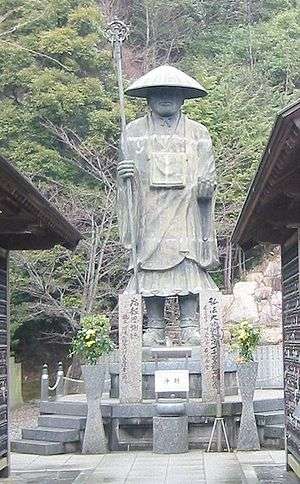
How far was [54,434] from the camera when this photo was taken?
13.3 m

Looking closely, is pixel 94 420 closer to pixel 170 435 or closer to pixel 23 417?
pixel 170 435

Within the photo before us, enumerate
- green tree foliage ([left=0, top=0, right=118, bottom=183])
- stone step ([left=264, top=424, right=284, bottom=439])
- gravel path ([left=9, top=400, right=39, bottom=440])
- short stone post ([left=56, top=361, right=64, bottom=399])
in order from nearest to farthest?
1. stone step ([left=264, top=424, right=284, bottom=439])
2. short stone post ([left=56, top=361, right=64, bottom=399])
3. gravel path ([left=9, top=400, right=39, bottom=440])
4. green tree foliage ([left=0, top=0, right=118, bottom=183])

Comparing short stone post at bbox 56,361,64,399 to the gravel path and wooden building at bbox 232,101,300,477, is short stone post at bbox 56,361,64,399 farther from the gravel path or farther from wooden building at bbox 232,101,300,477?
wooden building at bbox 232,101,300,477

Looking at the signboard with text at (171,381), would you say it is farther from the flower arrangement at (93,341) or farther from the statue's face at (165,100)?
the statue's face at (165,100)

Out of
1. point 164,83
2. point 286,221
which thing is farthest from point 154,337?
point 286,221

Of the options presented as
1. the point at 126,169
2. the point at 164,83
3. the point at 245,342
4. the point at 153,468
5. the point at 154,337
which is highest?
the point at 164,83

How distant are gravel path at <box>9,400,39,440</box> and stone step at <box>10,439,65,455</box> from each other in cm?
322

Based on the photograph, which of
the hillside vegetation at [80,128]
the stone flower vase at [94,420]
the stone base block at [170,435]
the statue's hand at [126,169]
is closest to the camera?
the stone base block at [170,435]

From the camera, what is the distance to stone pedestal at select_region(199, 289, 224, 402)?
1381 cm

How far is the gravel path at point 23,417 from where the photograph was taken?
58.7 feet

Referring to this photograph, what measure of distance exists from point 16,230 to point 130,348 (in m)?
4.95

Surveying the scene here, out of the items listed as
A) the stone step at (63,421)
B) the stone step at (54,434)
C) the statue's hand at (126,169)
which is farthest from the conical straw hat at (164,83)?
the stone step at (54,434)

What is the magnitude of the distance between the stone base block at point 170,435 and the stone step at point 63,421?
1.29 meters

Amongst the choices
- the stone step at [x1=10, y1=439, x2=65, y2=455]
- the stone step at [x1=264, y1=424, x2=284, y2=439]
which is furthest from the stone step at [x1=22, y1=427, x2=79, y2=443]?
the stone step at [x1=264, y1=424, x2=284, y2=439]
